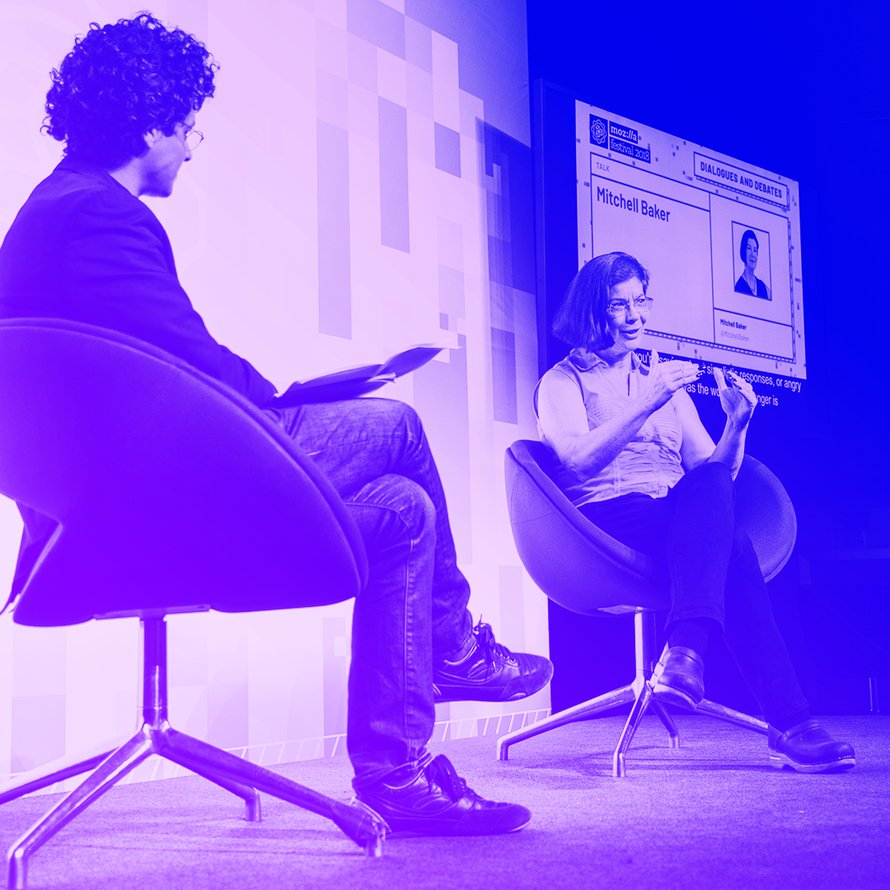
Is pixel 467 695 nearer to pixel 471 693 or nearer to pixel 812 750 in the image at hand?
pixel 471 693

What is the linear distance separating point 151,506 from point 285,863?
18.9 inches

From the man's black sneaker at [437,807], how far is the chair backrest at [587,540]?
879 millimetres

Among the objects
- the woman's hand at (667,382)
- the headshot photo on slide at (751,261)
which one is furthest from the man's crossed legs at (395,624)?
the headshot photo on slide at (751,261)

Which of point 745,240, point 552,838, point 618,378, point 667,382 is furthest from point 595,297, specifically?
point 552,838

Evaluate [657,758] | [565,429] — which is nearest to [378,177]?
[565,429]

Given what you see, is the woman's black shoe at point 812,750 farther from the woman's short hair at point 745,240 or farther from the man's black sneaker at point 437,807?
the woman's short hair at point 745,240

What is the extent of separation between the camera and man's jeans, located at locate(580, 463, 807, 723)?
6.97ft

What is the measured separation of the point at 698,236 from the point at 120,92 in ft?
8.41

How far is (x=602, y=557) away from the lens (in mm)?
2340

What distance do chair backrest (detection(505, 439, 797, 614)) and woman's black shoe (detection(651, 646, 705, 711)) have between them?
0.33 meters

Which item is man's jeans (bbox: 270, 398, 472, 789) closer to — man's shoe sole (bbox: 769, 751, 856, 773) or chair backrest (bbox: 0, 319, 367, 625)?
chair backrest (bbox: 0, 319, 367, 625)

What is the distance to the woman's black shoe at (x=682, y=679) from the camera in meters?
1.98

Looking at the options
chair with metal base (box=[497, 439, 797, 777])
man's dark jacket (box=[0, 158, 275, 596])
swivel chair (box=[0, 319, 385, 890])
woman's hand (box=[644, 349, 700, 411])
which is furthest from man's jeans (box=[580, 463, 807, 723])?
man's dark jacket (box=[0, 158, 275, 596])

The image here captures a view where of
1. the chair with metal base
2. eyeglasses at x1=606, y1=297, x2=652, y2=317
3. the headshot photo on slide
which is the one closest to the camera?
the chair with metal base
